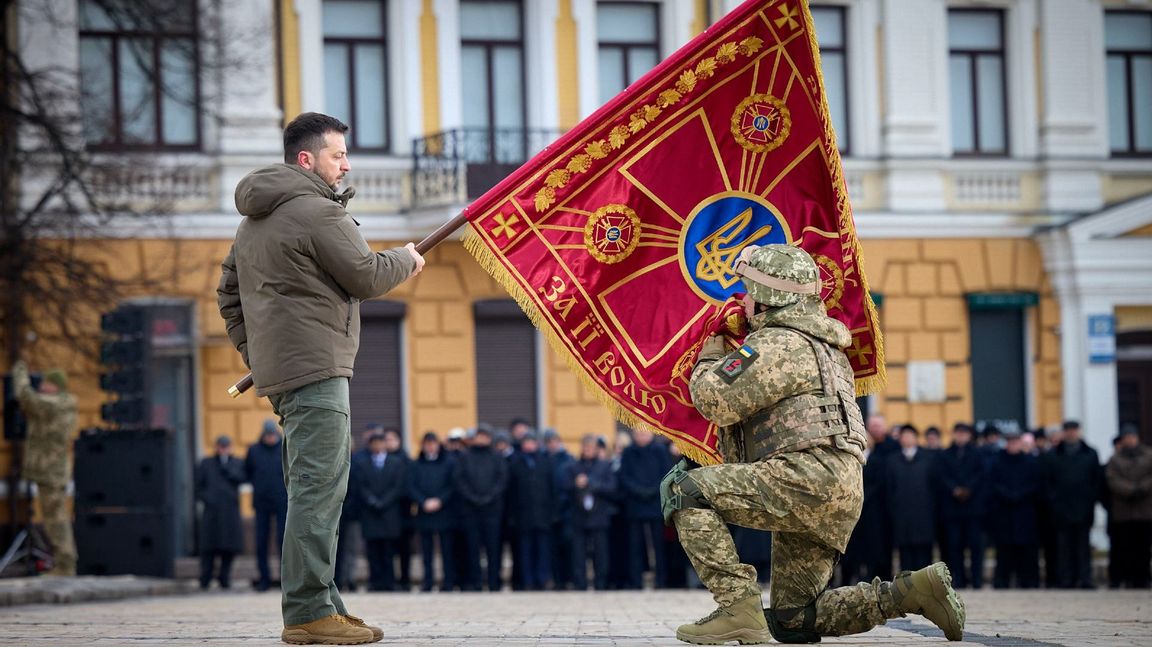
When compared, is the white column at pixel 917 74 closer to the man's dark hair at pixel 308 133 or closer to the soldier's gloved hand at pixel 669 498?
the soldier's gloved hand at pixel 669 498

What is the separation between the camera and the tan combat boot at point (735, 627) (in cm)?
732

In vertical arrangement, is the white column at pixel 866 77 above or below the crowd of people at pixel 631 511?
above

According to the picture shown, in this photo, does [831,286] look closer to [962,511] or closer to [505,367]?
[962,511]

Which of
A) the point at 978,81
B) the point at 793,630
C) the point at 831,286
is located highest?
the point at 978,81

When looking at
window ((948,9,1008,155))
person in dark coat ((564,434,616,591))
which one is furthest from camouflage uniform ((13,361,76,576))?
window ((948,9,1008,155))

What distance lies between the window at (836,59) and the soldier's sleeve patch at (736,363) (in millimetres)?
19180

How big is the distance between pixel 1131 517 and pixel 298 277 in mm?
13936

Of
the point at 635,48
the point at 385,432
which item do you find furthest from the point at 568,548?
the point at 635,48

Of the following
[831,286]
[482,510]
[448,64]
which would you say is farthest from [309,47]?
[831,286]

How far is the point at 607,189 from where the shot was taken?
8820 mm

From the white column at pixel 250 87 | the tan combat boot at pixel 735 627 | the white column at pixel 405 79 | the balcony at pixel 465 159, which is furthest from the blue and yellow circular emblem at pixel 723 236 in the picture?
the white column at pixel 405 79

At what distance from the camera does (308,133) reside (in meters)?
7.74

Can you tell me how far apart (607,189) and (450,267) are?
15.8 metres

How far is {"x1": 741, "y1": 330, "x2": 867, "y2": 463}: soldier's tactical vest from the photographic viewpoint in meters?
7.45
